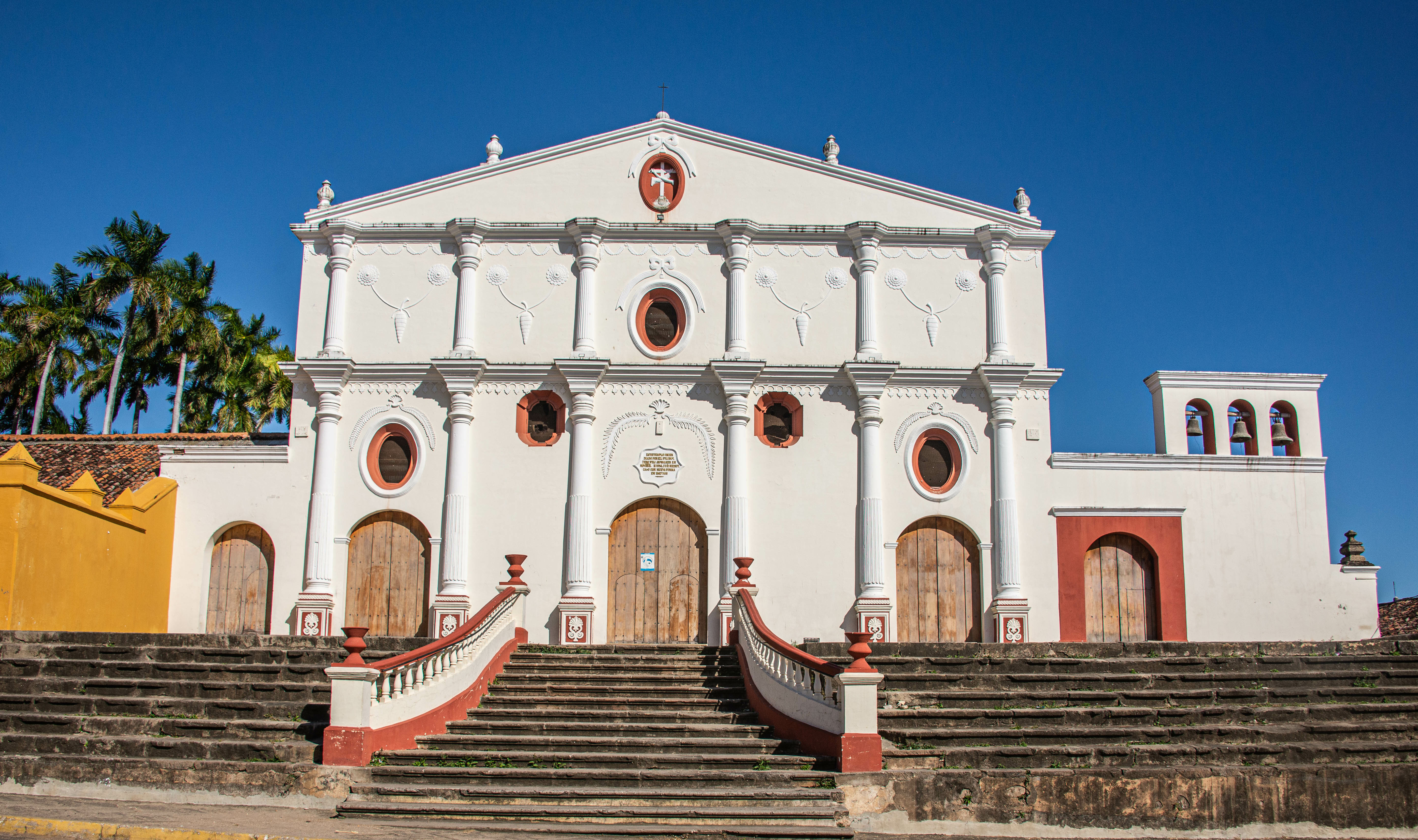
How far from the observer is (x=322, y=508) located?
18.1m

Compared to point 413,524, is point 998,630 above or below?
below

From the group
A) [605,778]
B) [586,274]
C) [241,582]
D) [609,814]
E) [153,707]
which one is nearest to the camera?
[609,814]

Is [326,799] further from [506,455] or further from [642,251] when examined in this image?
[642,251]

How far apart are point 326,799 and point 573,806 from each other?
2.64m

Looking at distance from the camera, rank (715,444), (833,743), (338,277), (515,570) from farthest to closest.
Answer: (338,277) → (715,444) → (515,570) → (833,743)

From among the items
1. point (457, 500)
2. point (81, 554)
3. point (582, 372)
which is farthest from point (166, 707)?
point (582, 372)

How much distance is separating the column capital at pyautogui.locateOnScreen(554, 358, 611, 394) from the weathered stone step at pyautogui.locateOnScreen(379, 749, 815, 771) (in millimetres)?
8262

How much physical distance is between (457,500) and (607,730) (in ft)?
23.3

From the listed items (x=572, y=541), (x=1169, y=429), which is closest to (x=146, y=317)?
(x=572, y=541)

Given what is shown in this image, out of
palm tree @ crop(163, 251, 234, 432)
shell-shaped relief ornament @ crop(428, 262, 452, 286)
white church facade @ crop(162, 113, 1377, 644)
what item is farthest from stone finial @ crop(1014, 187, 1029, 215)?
palm tree @ crop(163, 251, 234, 432)

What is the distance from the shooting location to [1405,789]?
11.4 meters

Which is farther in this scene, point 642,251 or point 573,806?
point 642,251

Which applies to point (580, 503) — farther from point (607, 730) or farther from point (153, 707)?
point (153, 707)

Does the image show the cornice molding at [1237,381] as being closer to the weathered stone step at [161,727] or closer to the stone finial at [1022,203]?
the stone finial at [1022,203]
